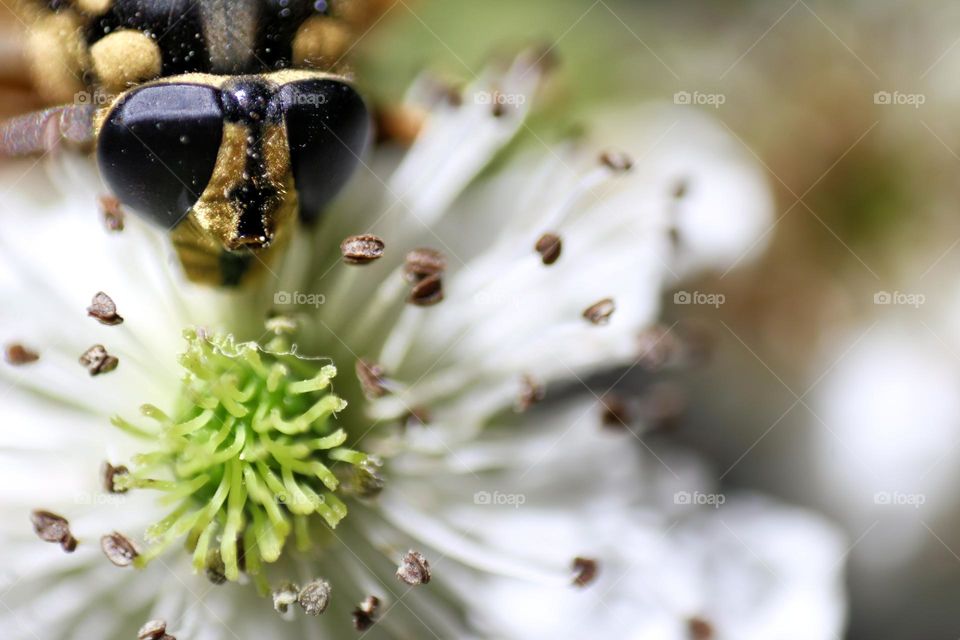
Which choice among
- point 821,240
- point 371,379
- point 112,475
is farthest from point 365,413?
point 821,240

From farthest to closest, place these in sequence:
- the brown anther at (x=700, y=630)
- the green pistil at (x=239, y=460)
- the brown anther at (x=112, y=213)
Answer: the brown anther at (x=700, y=630)
the brown anther at (x=112, y=213)
the green pistil at (x=239, y=460)

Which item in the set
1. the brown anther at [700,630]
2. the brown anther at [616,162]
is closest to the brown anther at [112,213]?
the brown anther at [616,162]

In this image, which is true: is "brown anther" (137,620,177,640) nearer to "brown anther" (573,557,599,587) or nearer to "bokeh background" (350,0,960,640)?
"brown anther" (573,557,599,587)

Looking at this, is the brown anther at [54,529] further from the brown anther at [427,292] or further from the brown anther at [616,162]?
the brown anther at [616,162]

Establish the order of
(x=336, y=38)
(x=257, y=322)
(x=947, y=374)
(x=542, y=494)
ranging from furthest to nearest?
1. (x=947, y=374)
2. (x=542, y=494)
3. (x=257, y=322)
4. (x=336, y=38)

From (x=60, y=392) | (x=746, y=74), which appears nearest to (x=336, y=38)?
(x=60, y=392)

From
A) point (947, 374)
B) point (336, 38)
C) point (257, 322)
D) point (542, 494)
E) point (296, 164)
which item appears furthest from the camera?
point (947, 374)

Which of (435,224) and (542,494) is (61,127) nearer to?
(435,224)
